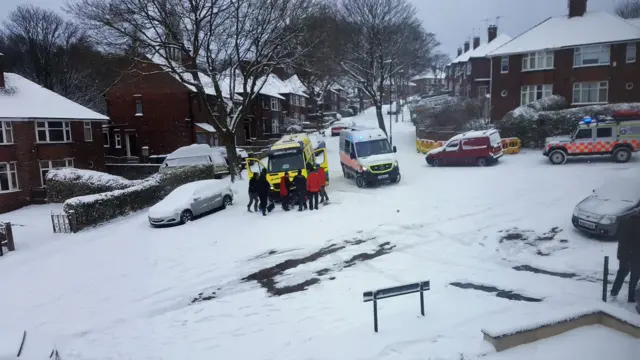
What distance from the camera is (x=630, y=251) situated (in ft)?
24.4

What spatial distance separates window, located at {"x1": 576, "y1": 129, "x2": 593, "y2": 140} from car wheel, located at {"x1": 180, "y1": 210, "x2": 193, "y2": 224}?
1843 cm

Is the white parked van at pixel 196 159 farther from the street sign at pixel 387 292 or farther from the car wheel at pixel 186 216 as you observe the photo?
the street sign at pixel 387 292

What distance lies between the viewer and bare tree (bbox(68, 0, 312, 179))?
19.7 meters

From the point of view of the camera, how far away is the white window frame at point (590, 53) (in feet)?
93.6

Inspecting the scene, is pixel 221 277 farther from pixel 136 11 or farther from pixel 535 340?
pixel 136 11

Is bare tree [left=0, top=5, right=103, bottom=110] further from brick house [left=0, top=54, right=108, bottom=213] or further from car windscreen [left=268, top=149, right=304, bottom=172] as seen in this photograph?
car windscreen [left=268, top=149, right=304, bottom=172]

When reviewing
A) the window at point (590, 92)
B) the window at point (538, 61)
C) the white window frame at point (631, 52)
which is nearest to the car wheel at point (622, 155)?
the window at point (590, 92)

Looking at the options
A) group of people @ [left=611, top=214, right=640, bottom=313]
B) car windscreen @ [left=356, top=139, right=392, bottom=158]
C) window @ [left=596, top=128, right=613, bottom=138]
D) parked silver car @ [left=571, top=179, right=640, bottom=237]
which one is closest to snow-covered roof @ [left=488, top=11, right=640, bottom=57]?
window @ [left=596, top=128, right=613, bottom=138]

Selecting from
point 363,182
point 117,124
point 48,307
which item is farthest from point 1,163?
point 363,182

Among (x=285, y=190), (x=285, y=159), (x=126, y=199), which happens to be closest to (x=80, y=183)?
(x=126, y=199)

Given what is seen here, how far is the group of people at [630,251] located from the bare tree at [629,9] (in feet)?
105

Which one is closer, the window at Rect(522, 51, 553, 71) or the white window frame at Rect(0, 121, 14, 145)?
the white window frame at Rect(0, 121, 14, 145)

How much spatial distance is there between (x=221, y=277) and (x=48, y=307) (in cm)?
409

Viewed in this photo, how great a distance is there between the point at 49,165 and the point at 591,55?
1516 inches
